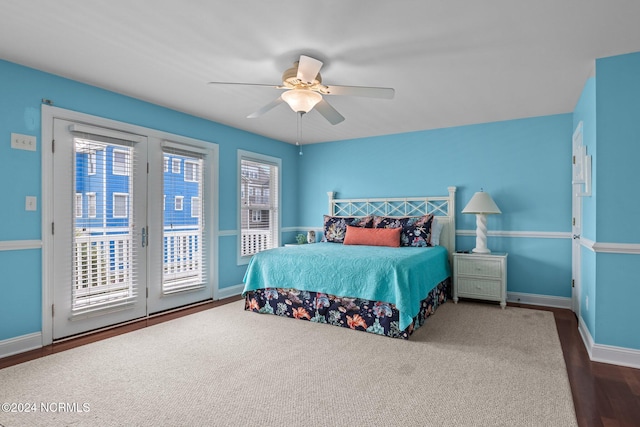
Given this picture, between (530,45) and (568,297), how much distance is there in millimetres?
3265

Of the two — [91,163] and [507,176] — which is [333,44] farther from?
[507,176]

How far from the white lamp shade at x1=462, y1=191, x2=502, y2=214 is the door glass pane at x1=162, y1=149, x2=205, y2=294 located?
11.6 ft

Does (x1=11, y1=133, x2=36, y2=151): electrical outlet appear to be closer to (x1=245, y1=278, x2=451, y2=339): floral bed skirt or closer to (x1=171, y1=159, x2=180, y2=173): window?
(x1=171, y1=159, x2=180, y2=173): window

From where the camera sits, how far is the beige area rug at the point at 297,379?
2.05 meters

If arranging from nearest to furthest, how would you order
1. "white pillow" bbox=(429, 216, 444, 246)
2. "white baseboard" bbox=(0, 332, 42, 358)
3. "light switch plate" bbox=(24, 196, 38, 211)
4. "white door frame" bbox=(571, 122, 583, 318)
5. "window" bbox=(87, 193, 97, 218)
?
Result: "white baseboard" bbox=(0, 332, 42, 358), "light switch plate" bbox=(24, 196, 38, 211), "window" bbox=(87, 193, 97, 218), "white door frame" bbox=(571, 122, 583, 318), "white pillow" bbox=(429, 216, 444, 246)

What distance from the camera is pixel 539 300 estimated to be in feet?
14.9

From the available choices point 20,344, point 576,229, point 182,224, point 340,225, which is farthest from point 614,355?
point 20,344

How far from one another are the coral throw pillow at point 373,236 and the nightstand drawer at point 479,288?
1.00 meters

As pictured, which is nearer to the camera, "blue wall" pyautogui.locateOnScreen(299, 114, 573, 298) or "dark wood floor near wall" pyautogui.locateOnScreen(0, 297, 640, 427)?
"dark wood floor near wall" pyautogui.locateOnScreen(0, 297, 640, 427)

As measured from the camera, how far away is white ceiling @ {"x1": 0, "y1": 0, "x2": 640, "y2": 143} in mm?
2201

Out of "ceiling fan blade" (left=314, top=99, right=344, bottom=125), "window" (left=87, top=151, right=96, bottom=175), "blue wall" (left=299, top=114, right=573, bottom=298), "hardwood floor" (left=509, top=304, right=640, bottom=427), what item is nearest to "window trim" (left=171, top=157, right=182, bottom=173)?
"window" (left=87, top=151, right=96, bottom=175)

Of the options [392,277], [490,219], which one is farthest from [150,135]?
[490,219]

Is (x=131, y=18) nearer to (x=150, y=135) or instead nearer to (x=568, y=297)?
(x=150, y=135)

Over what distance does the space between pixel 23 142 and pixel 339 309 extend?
331 cm
